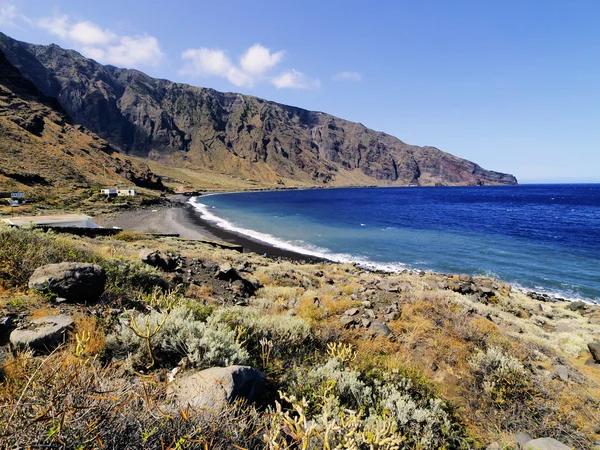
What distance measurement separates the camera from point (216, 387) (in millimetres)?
3270

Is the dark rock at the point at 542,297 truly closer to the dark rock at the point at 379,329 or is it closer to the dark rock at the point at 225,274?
the dark rock at the point at 379,329

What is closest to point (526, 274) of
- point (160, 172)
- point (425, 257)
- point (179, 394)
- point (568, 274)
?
point (568, 274)

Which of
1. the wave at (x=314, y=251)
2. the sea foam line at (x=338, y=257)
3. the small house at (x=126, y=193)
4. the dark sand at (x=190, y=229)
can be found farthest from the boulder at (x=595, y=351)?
the small house at (x=126, y=193)

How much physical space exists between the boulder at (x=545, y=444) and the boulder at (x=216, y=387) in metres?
3.98

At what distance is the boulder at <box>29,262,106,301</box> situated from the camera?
17.4ft

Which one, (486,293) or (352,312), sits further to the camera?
(486,293)

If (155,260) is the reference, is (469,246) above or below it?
below

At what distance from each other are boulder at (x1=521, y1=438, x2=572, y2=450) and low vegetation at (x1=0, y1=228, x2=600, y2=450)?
293mm

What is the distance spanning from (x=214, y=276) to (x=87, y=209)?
52.7m

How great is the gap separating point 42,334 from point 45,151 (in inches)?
3689

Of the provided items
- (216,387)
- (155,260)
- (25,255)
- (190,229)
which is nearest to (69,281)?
(25,255)

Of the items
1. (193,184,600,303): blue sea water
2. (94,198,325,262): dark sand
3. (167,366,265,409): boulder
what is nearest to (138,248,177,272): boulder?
(167,366,265,409): boulder

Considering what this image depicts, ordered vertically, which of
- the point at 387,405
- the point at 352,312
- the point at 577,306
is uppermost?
the point at 387,405

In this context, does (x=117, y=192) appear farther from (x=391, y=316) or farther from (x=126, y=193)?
(x=391, y=316)
